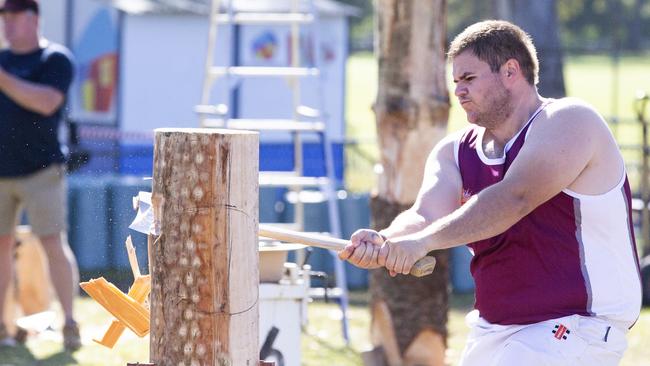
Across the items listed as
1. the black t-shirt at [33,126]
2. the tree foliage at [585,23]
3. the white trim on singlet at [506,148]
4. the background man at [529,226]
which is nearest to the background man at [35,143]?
the black t-shirt at [33,126]

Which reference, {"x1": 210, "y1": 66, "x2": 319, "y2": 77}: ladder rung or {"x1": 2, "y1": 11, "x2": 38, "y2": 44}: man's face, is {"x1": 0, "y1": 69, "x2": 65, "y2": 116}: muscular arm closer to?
{"x1": 2, "y1": 11, "x2": 38, "y2": 44}: man's face

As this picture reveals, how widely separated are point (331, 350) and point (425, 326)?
1.13 metres

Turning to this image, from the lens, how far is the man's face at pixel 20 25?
8.11m

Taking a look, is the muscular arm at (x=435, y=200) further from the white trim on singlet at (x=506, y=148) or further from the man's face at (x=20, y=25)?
the man's face at (x=20, y=25)

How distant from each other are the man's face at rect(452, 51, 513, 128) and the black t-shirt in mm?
4249

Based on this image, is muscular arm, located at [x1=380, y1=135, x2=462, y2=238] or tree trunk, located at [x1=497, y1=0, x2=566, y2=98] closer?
muscular arm, located at [x1=380, y1=135, x2=462, y2=238]

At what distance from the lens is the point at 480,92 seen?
13.9ft

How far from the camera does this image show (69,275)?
8.02m

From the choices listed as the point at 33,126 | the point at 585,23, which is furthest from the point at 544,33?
the point at 585,23

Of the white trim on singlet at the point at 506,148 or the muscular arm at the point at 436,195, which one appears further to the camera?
the muscular arm at the point at 436,195

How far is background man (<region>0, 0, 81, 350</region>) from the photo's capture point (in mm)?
7965

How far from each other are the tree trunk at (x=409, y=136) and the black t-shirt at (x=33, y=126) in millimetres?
1933

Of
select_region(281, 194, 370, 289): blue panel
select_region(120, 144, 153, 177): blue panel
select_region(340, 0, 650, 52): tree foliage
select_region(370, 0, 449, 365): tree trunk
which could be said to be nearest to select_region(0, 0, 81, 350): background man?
select_region(370, 0, 449, 365): tree trunk

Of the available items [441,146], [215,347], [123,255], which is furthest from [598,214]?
[123,255]
